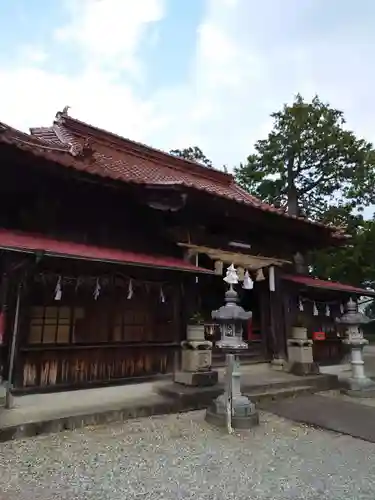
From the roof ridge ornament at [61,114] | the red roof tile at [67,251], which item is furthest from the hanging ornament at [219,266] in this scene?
the roof ridge ornament at [61,114]

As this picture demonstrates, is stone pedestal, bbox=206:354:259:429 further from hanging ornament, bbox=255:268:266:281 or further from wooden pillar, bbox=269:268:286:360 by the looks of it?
wooden pillar, bbox=269:268:286:360

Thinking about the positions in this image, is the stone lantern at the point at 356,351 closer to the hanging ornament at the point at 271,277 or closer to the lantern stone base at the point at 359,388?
the lantern stone base at the point at 359,388

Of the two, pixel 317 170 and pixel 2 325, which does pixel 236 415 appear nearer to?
pixel 2 325

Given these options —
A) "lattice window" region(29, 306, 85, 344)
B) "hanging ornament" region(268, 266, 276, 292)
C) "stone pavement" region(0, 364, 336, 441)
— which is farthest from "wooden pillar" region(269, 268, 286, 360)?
"lattice window" region(29, 306, 85, 344)

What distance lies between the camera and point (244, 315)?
4.97 meters

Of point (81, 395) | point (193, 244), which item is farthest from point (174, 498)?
point (193, 244)

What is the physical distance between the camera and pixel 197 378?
6.08 metres

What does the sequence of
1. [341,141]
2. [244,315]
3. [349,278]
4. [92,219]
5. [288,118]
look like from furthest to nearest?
1. [288,118]
2. [341,141]
3. [349,278]
4. [92,219]
5. [244,315]

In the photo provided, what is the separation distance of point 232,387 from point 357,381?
143 inches

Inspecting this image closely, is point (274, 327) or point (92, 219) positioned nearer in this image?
point (92, 219)

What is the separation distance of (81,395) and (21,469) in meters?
2.31

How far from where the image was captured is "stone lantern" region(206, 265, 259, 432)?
4715mm

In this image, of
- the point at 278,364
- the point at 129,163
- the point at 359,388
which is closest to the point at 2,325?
the point at 129,163

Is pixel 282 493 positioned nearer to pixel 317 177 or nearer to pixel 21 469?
pixel 21 469
